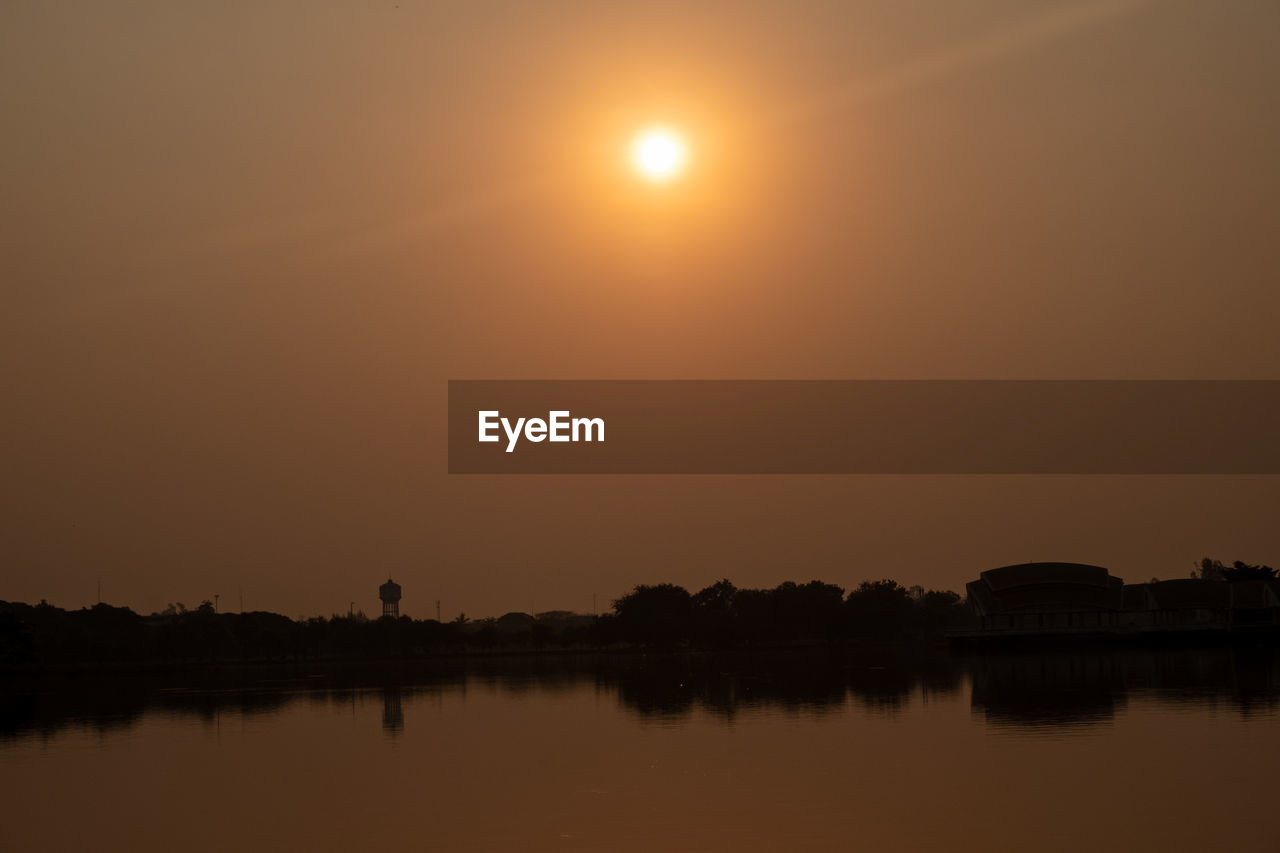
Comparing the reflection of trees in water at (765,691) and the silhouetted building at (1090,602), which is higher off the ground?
the silhouetted building at (1090,602)

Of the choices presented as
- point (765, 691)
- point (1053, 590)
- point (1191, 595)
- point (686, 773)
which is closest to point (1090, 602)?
point (1053, 590)

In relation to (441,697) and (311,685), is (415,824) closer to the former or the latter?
(441,697)

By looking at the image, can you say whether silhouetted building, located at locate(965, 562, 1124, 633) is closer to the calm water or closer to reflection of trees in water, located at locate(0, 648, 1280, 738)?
reflection of trees in water, located at locate(0, 648, 1280, 738)

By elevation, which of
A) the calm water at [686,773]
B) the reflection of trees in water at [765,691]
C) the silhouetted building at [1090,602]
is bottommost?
the calm water at [686,773]

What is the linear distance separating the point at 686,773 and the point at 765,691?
35270 millimetres

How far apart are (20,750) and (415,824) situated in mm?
26493

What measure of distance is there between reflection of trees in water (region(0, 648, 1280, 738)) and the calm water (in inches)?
19.2

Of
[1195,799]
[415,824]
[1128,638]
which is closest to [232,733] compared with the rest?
[415,824]

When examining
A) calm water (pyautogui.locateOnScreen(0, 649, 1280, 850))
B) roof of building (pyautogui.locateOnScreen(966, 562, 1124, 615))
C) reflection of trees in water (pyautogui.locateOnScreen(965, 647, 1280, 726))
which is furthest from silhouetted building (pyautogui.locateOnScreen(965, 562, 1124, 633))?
calm water (pyautogui.locateOnScreen(0, 649, 1280, 850))

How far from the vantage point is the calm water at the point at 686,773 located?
25625 mm

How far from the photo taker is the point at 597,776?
3434 centimetres

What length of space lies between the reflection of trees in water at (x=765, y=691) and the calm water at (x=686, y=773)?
0.49m

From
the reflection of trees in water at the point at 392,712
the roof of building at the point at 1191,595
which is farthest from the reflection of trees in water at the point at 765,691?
the roof of building at the point at 1191,595

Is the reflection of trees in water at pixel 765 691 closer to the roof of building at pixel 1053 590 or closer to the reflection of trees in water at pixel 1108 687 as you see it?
the reflection of trees in water at pixel 1108 687
